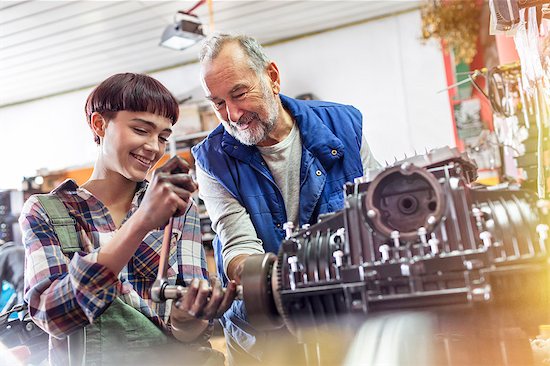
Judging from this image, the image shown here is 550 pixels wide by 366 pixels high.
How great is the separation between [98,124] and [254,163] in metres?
0.44

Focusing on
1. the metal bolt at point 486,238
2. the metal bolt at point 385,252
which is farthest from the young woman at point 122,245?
the metal bolt at point 486,238

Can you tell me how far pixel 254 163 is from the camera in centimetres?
149

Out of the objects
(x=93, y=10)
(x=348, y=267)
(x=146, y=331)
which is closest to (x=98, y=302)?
(x=146, y=331)

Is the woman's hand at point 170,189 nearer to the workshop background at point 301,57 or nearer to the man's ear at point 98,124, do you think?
the man's ear at point 98,124

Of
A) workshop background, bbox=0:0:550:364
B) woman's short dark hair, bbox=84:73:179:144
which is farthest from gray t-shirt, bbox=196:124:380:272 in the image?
workshop background, bbox=0:0:550:364

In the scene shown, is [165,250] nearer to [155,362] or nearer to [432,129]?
[155,362]

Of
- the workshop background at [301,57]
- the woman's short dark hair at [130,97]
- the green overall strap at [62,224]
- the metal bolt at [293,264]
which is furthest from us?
the workshop background at [301,57]

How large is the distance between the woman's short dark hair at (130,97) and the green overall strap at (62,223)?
0.82ft

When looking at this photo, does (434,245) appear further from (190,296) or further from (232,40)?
(232,40)

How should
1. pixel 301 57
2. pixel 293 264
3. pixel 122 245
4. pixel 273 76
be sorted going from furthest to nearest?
pixel 301 57, pixel 273 76, pixel 122 245, pixel 293 264

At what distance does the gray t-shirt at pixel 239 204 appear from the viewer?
4.48 ft

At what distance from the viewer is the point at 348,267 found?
75cm

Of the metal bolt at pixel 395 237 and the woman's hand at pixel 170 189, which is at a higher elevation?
the woman's hand at pixel 170 189

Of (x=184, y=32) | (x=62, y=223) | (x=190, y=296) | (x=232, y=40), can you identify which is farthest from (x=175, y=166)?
(x=184, y=32)
